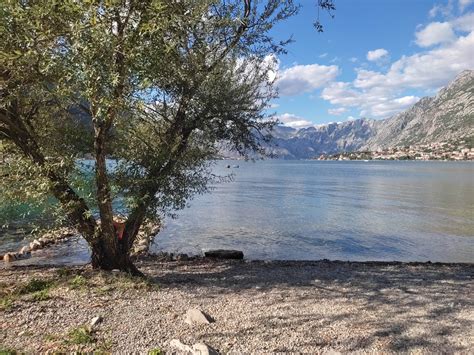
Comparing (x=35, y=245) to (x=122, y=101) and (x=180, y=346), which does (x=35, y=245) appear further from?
(x=180, y=346)

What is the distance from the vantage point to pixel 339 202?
54.0 meters

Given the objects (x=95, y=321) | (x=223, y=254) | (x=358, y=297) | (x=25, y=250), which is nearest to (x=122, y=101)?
(x=95, y=321)

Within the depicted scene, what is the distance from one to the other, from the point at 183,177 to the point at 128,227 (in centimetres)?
236

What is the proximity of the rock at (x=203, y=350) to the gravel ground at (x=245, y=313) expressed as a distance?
1.29 feet

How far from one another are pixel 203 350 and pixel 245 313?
249 cm

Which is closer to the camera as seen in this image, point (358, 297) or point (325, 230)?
point (358, 297)

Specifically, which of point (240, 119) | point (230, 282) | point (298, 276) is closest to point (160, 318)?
point (230, 282)

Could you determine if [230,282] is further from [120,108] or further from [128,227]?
[120,108]

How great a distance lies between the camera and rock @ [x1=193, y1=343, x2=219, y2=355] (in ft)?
23.3

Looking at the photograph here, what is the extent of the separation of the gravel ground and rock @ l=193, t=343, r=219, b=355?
1.29ft

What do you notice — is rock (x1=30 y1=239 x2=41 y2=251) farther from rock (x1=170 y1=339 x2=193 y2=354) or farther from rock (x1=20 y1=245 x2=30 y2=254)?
rock (x1=170 y1=339 x2=193 y2=354)

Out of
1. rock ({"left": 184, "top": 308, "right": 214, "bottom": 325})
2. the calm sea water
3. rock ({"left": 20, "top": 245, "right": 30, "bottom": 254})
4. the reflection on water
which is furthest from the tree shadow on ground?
rock ({"left": 20, "top": 245, "right": 30, "bottom": 254})

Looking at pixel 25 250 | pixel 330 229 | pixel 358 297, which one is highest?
pixel 358 297

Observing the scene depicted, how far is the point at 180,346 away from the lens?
7.50 metres
